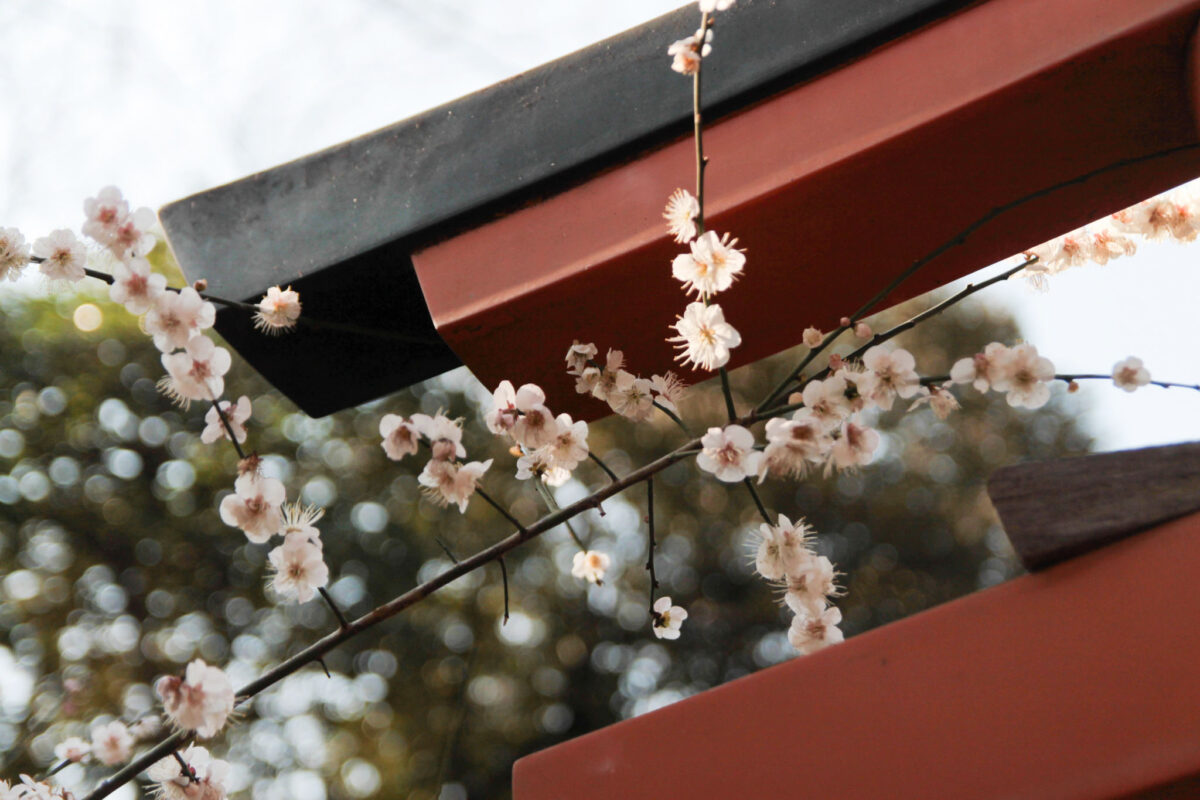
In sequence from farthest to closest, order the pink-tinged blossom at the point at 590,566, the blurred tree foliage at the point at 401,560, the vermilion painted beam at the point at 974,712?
the blurred tree foliage at the point at 401,560
the pink-tinged blossom at the point at 590,566
the vermilion painted beam at the point at 974,712

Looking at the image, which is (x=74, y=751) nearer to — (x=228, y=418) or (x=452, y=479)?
(x=228, y=418)

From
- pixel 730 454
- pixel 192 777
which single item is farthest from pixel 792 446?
pixel 192 777

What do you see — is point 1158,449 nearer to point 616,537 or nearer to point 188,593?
point 616,537

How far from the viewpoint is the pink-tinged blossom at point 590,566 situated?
1153mm

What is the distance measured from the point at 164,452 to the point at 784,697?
5454 millimetres

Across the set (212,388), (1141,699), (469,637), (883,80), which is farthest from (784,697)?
(469,637)

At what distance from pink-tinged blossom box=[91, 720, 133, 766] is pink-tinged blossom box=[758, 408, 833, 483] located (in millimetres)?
726

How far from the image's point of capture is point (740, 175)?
32.7 inches

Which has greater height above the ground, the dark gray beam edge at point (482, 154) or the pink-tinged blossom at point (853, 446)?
the dark gray beam edge at point (482, 154)

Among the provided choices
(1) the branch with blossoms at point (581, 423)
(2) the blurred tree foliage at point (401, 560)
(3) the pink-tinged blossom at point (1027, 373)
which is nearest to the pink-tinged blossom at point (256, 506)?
(1) the branch with blossoms at point (581, 423)

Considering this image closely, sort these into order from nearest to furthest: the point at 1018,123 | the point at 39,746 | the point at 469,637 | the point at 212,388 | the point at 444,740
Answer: the point at 1018,123, the point at 212,388, the point at 39,746, the point at 444,740, the point at 469,637

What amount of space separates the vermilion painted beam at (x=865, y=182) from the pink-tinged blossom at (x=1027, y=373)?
0.14 m

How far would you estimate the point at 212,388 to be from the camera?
928mm

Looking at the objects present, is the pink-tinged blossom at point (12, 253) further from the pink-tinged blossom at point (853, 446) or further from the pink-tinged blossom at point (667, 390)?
the pink-tinged blossom at point (853, 446)
